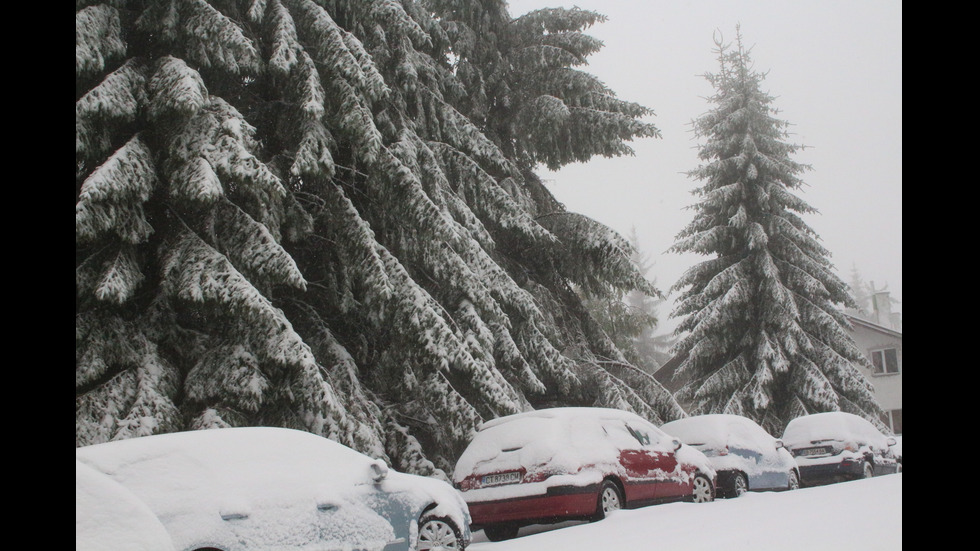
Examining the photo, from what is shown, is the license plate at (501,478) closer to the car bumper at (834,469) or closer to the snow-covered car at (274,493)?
the snow-covered car at (274,493)

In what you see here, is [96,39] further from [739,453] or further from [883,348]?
[883,348]

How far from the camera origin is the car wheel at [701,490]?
444 inches

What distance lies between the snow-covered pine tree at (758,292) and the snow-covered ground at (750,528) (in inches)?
560

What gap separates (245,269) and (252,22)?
13.5ft

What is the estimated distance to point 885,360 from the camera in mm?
36500

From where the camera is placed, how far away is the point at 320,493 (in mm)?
6727

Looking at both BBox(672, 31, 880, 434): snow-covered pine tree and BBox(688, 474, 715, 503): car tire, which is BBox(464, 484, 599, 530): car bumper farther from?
BBox(672, 31, 880, 434): snow-covered pine tree

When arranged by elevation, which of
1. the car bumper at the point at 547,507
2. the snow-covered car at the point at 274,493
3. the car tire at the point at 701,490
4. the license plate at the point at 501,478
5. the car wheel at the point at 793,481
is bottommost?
the car wheel at the point at 793,481

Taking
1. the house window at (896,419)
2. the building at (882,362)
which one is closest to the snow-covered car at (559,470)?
the building at (882,362)

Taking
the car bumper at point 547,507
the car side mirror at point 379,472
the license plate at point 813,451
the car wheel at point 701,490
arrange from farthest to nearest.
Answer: the license plate at point 813,451, the car wheel at point 701,490, the car bumper at point 547,507, the car side mirror at point 379,472
